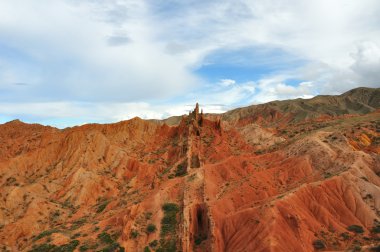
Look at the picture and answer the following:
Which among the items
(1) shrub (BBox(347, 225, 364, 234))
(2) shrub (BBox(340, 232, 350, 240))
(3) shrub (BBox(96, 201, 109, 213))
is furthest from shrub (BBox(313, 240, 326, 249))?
(3) shrub (BBox(96, 201, 109, 213))

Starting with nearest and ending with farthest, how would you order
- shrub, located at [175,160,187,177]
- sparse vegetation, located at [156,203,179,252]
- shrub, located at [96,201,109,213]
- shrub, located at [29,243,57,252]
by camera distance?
sparse vegetation, located at [156,203,179,252] → shrub, located at [29,243,57,252] → shrub, located at [96,201,109,213] → shrub, located at [175,160,187,177]

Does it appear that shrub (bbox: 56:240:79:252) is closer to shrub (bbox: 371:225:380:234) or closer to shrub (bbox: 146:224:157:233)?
shrub (bbox: 146:224:157:233)

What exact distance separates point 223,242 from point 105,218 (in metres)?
16.4

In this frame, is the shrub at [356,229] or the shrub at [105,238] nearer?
the shrub at [356,229]

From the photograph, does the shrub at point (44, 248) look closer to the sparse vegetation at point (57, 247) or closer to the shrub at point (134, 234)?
the sparse vegetation at point (57, 247)

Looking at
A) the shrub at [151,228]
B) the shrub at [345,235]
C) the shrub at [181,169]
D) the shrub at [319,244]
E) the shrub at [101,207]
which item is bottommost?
the shrub at [319,244]

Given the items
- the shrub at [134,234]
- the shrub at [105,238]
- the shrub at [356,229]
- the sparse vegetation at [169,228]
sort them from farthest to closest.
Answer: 1. the shrub at [134,234]
2. the shrub at [105,238]
3. the sparse vegetation at [169,228]
4. the shrub at [356,229]

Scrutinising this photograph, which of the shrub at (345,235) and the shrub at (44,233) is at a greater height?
the shrub at (44,233)

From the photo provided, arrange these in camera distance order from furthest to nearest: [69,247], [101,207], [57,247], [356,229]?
1. [101,207]
2. [57,247]
3. [69,247]
4. [356,229]

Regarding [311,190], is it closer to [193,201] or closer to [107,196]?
[193,201]

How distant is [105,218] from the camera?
47.1m

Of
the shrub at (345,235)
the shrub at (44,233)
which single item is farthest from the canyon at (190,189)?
the shrub at (44,233)

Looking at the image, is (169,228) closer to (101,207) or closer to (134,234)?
(134,234)

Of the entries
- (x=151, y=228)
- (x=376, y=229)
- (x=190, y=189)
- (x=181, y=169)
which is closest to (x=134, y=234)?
(x=151, y=228)
